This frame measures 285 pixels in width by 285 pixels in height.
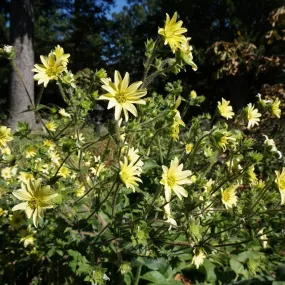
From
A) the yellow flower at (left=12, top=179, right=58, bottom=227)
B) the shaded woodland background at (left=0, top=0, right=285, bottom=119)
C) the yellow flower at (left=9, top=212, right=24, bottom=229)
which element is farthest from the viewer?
the shaded woodland background at (left=0, top=0, right=285, bottom=119)

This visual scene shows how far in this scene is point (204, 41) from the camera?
1007cm

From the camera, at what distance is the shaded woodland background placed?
7895 millimetres

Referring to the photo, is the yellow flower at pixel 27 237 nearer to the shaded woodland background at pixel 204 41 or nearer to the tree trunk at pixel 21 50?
the shaded woodland background at pixel 204 41

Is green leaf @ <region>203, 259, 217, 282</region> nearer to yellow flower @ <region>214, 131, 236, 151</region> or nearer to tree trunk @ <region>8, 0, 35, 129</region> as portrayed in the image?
yellow flower @ <region>214, 131, 236, 151</region>

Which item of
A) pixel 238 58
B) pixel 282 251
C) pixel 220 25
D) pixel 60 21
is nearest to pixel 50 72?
pixel 282 251

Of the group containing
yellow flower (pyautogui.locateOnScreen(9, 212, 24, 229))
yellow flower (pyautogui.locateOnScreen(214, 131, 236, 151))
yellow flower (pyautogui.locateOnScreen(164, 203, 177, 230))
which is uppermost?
yellow flower (pyautogui.locateOnScreen(214, 131, 236, 151))

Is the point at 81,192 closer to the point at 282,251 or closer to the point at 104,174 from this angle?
the point at 104,174

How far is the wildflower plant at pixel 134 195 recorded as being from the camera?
1406 mm

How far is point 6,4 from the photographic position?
1259 cm

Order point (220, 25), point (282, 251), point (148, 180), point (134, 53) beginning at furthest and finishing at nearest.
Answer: point (134, 53) → point (220, 25) → point (282, 251) → point (148, 180)

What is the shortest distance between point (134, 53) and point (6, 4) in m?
5.09

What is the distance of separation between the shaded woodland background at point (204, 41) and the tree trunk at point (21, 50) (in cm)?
23

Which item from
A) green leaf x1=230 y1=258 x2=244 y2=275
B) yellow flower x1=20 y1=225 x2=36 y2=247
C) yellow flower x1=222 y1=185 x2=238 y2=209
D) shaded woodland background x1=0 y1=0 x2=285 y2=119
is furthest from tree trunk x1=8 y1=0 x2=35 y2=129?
yellow flower x1=222 y1=185 x2=238 y2=209

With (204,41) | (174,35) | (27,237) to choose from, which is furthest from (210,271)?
(204,41)
